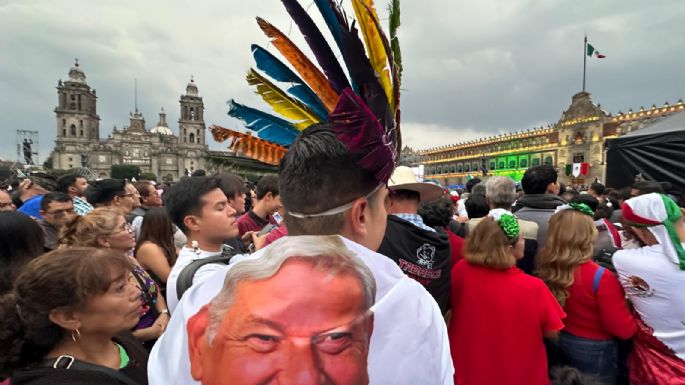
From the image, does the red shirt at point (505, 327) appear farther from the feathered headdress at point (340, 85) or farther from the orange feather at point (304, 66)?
the orange feather at point (304, 66)

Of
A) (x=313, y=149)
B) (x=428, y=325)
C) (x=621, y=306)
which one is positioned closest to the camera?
(x=428, y=325)

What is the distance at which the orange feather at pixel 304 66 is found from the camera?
1.49 metres

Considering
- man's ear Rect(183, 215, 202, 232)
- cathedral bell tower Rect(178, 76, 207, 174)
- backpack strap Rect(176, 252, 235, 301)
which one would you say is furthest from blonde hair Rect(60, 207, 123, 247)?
cathedral bell tower Rect(178, 76, 207, 174)

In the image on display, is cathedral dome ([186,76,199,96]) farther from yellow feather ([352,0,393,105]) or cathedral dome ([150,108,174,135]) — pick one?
yellow feather ([352,0,393,105])

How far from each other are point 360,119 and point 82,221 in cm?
301

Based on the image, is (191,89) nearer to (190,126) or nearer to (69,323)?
(190,126)

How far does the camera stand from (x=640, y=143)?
17.6 feet

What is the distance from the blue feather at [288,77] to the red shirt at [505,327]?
1.68 metres

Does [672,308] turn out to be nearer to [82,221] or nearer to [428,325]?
→ [428,325]

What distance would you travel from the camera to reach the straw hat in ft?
7.99

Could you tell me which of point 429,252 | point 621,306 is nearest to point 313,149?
point 429,252

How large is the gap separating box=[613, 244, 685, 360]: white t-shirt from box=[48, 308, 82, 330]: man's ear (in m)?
3.40

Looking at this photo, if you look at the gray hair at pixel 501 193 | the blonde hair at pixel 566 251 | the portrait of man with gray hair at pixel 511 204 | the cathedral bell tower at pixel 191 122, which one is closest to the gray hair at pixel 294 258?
the blonde hair at pixel 566 251

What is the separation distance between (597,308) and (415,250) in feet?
4.77
